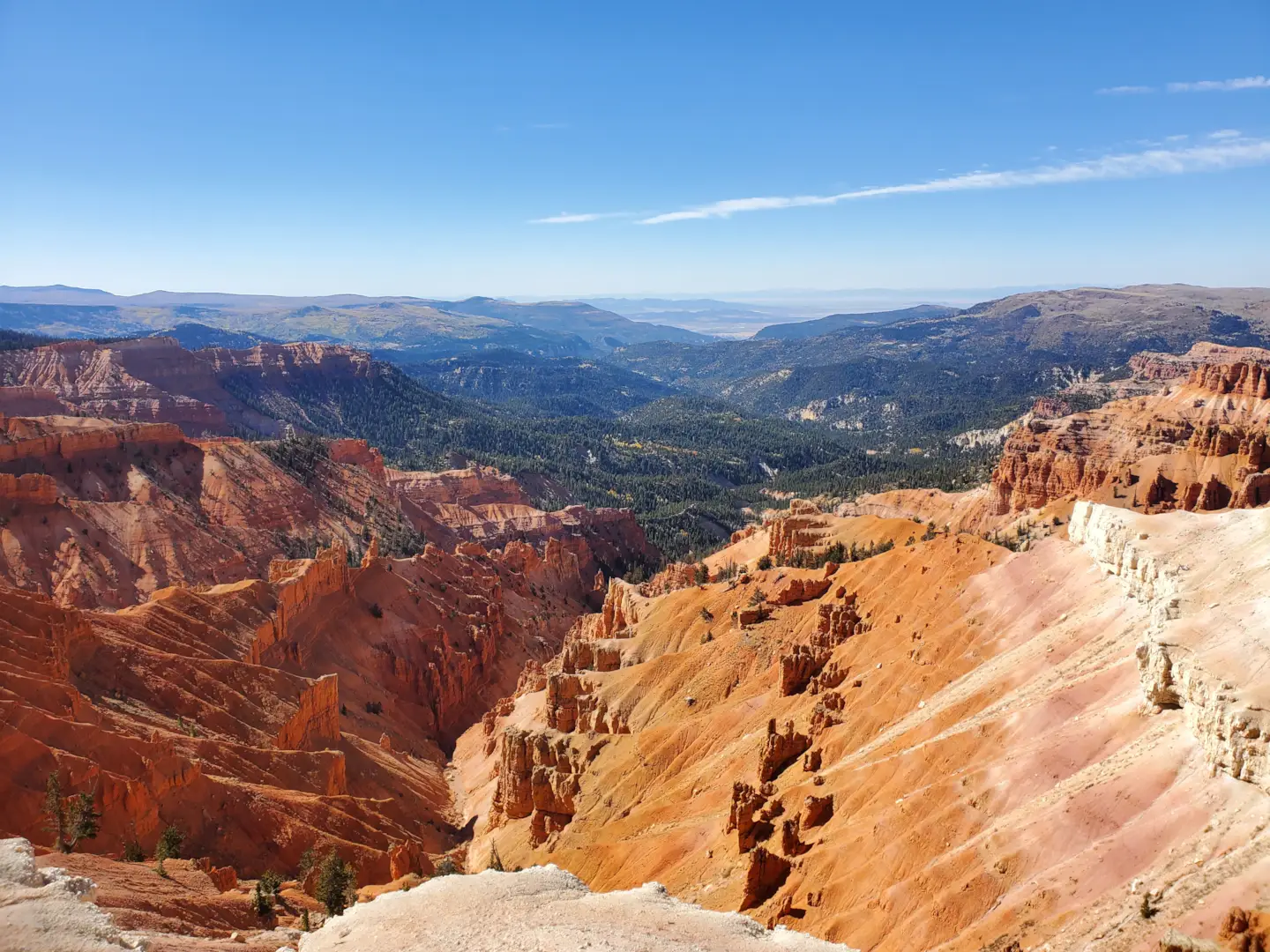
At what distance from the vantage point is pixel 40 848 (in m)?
29.2

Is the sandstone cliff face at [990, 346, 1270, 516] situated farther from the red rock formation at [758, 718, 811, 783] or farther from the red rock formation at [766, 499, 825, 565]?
the red rock formation at [758, 718, 811, 783]

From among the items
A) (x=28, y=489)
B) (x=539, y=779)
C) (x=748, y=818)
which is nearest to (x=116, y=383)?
(x=28, y=489)

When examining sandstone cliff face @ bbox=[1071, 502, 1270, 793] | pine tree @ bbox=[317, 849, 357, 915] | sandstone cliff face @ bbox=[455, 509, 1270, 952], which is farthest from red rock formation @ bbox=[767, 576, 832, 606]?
pine tree @ bbox=[317, 849, 357, 915]

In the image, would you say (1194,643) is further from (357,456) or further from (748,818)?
(357,456)

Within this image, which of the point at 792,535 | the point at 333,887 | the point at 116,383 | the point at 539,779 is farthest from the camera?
the point at 116,383

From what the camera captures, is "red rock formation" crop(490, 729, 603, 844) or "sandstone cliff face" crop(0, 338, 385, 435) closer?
"red rock formation" crop(490, 729, 603, 844)

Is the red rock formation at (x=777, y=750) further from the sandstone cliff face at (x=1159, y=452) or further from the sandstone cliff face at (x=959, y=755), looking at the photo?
the sandstone cliff face at (x=1159, y=452)

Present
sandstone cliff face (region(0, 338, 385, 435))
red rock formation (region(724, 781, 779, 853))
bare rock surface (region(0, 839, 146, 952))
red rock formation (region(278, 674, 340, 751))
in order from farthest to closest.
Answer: sandstone cliff face (region(0, 338, 385, 435))
red rock formation (region(278, 674, 340, 751))
red rock formation (region(724, 781, 779, 853))
bare rock surface (region(0, 839, 146, 952))

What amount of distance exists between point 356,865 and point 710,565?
75426mm

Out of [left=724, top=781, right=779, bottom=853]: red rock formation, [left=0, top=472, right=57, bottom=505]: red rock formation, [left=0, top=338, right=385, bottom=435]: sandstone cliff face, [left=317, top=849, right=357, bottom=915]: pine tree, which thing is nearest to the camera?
[left=317, top=849, right=357, bottom=915]: pine tree

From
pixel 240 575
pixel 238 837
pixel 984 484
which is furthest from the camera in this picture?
pixel 984 484

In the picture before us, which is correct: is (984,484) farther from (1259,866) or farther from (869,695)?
(1259,866)

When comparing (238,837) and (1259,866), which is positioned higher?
(1259,866)

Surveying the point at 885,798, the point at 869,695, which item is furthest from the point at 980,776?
the point at 869,695
